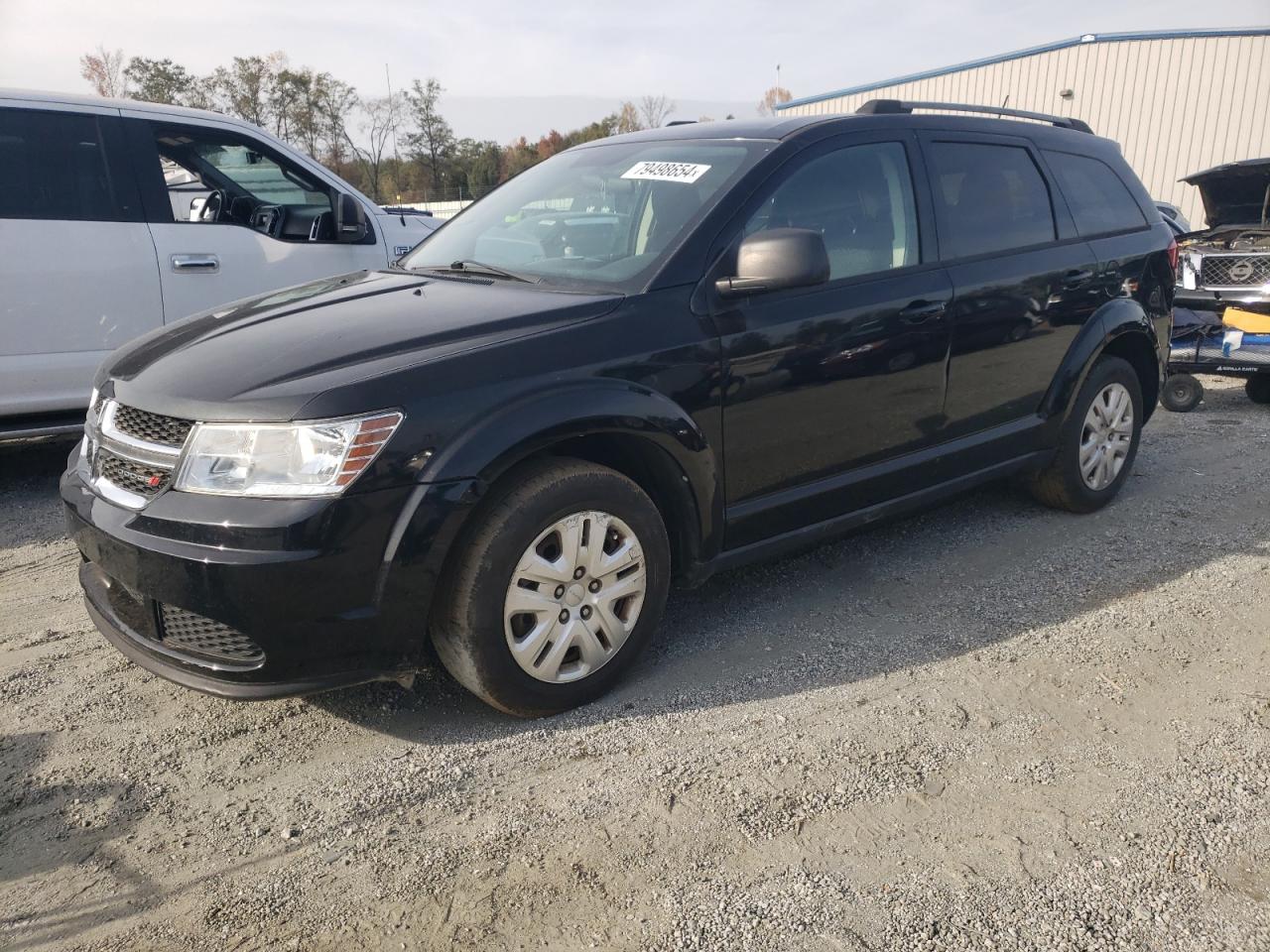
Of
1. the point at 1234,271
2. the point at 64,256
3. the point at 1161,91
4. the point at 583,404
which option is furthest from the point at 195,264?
→ the point at 1161,91

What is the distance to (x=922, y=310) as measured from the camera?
12.2 ft

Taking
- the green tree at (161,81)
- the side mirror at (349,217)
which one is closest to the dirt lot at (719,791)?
the side mirror at (349,217)

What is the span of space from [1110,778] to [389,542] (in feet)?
6.86

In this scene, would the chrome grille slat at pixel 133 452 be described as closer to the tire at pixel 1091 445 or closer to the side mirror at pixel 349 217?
the side mirror at pixel 349 217

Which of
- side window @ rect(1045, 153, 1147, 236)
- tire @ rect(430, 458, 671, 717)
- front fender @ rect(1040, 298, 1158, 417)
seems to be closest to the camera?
tire @ rect(430, 458, 671, 717)

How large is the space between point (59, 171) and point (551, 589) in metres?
4.06

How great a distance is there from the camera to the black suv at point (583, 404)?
2549 millimetres

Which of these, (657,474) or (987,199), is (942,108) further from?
(657,474)

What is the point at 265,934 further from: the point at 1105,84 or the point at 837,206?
the point at 1105,84

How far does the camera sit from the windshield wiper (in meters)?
3.45

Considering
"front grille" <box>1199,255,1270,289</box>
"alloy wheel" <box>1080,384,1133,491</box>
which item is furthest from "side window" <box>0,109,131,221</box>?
"front grille" <box>1199,255,1270,289</box>

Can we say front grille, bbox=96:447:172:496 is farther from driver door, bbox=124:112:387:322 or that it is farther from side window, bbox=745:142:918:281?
driver door, bbox=124:112:387:322

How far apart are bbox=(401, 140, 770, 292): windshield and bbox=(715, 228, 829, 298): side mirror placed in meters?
0.25

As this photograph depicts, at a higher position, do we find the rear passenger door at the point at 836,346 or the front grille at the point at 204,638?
the rear passenger door at the point at 836,346
